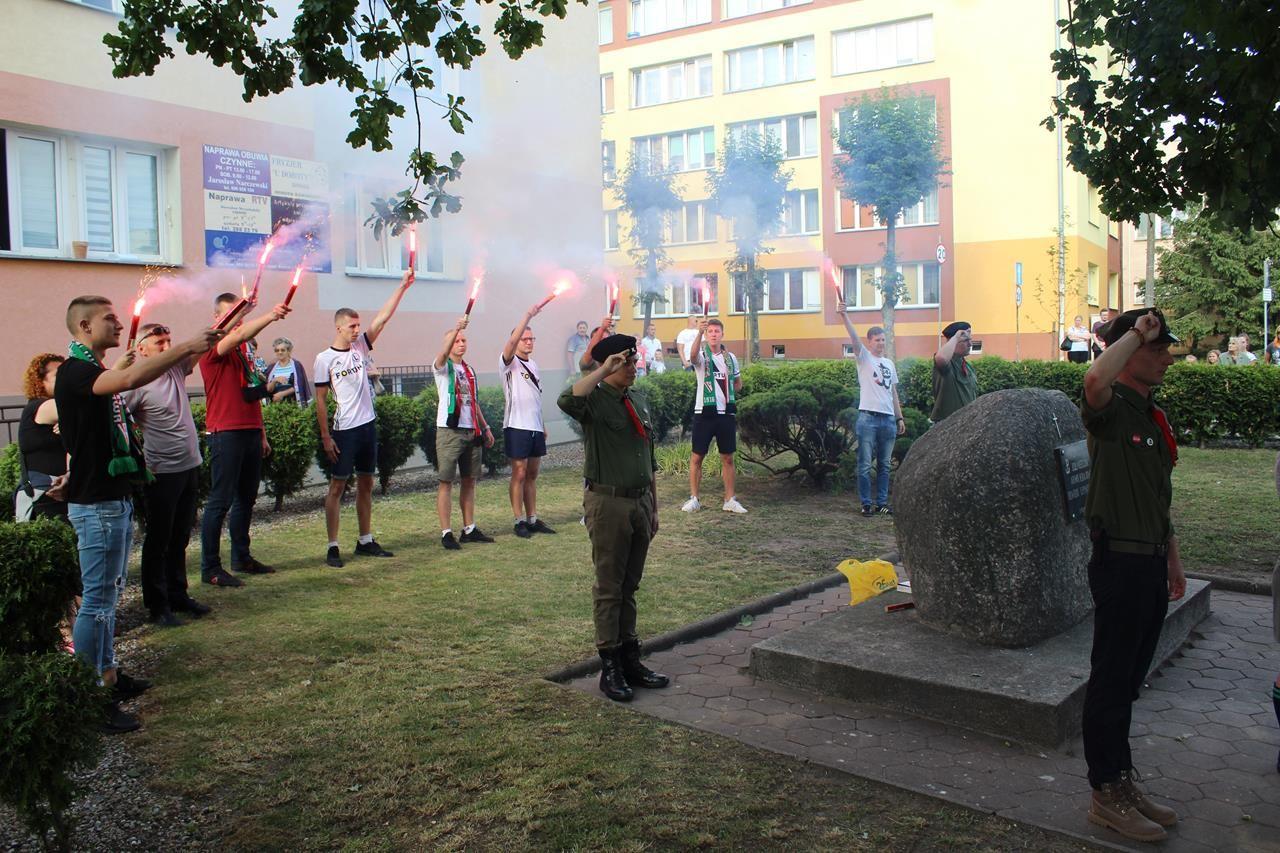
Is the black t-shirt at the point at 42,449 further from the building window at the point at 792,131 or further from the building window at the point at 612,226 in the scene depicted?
the building window at the point at 792,131

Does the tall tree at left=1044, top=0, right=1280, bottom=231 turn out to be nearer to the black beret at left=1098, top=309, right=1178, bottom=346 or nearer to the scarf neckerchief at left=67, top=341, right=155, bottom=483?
the black beret at left=1098, top=309, right=1178, bottom=346

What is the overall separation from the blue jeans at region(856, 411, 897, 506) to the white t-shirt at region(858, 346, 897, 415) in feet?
0.32

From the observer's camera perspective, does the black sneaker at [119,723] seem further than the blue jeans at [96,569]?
No

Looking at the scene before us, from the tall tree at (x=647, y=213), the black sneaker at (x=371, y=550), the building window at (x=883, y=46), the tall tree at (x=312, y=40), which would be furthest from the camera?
the building window at (x=883, y=46)

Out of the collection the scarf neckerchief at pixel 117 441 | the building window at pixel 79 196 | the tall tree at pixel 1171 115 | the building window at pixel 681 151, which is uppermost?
the building window at pixel 681 151

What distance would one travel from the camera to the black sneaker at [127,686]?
522 centimetres

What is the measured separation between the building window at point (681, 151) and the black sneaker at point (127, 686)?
39.3 metres

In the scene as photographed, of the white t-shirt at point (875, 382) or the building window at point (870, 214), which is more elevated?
the building window at point (870, 214)

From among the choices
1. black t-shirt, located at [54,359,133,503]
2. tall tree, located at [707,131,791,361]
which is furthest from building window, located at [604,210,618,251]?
black t-shirt, located at [54,359,133,503]

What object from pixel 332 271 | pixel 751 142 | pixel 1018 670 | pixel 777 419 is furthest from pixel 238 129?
pixel 751 142

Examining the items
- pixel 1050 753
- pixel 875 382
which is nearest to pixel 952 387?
pixel 875 382

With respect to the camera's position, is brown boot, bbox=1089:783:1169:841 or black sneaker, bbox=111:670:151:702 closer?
brown boot, bbox=1089:783:1169:841

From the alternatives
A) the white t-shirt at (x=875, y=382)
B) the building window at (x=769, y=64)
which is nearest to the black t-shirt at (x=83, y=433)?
the white t-shirt at (x=875, y=382)

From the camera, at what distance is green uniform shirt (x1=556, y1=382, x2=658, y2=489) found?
5.43m
